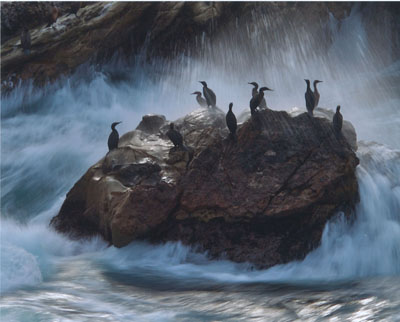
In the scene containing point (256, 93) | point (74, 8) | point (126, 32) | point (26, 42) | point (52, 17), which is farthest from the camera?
point (52, 17)

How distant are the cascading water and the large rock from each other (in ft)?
0.88

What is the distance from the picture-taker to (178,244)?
7.60 m

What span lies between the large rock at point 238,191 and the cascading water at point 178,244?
0.88 feet

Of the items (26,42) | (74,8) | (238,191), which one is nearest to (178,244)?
(238,191)

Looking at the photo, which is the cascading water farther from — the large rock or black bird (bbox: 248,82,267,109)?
black bird (bbox: 248,82,267,109)

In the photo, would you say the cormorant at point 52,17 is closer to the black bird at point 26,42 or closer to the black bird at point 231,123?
the black bird at point 26,42

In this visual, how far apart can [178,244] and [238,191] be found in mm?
1267

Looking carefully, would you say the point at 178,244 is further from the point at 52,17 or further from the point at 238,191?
the point at 52,17

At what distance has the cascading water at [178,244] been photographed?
598 cm

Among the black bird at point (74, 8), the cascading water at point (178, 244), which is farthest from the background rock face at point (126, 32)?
the cascading water at point (178, 244)

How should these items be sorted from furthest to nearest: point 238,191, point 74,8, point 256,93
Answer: point 74,8 < point 256,93 < point 238,191

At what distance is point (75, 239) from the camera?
8.37m

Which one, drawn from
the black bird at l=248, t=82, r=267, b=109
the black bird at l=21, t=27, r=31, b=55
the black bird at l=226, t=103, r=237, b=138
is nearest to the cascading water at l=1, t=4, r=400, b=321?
the black bird at l=21, t=27, r=31, b=55

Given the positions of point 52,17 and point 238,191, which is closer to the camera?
point 238,191
